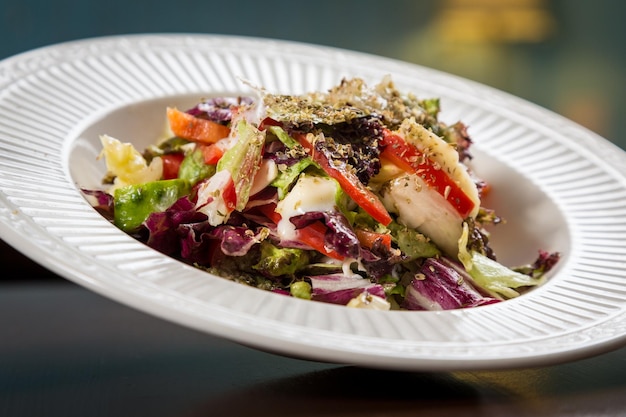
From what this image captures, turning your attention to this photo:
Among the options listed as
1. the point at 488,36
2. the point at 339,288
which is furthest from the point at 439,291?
the point at 488,36

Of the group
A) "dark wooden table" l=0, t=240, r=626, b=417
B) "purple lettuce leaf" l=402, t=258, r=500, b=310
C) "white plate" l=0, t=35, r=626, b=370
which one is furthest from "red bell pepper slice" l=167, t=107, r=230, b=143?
"purple lettuce leaf" l=402, t=258, r=500, b=310

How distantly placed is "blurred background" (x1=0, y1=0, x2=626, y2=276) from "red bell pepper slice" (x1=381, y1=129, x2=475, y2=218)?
3.66 meters

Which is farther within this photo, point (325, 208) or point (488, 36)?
point (488, 36)

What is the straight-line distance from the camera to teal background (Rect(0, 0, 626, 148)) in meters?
5.78

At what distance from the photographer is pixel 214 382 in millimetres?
1673

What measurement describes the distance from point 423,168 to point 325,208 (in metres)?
0.33

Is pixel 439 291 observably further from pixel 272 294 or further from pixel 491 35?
pixel 491 35

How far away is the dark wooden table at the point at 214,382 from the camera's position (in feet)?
5.13

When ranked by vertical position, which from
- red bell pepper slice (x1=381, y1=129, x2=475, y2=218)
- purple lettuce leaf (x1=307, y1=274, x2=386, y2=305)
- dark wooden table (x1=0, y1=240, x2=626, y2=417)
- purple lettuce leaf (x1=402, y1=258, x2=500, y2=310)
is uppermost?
red bell pepper slice (x1=381, y1=129, x2=475, y2=218)

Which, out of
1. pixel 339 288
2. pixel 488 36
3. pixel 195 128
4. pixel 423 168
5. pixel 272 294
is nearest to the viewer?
pixel 272 294

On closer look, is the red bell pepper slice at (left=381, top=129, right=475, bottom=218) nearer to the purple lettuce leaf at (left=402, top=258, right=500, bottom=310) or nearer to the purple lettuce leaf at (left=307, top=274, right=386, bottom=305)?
the purple lettuce leaf at (left=402, top=258, right=500, bottom=310)

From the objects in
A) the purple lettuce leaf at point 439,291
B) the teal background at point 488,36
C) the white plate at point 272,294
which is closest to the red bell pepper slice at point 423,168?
the purple lettuce leaf at point 439,291

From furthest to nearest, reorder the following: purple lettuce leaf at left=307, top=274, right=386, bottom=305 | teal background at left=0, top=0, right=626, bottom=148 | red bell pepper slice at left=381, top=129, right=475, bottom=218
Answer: teal background at left=0, top=0, right=626, bottom=148 → red bell pepper slice at left=381, top=129, right=475, bottom=218 → purple lettuce leaf at left=307, top=274, right=386, bottom=305

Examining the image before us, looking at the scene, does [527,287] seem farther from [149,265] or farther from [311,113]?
[149,265]
